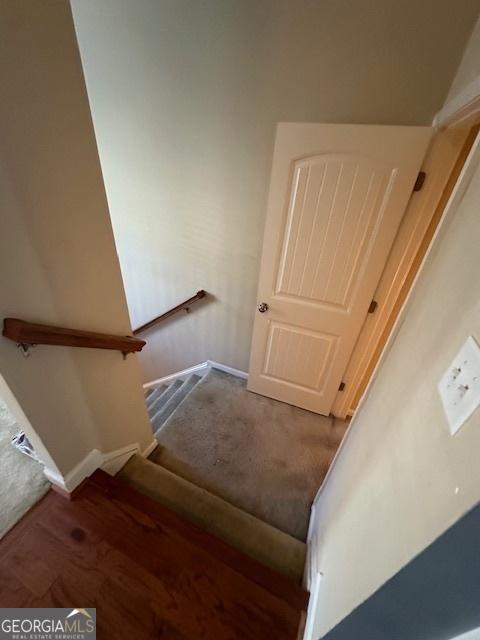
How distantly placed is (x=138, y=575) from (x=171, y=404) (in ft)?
4.49

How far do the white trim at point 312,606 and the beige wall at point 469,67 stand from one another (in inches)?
77.7

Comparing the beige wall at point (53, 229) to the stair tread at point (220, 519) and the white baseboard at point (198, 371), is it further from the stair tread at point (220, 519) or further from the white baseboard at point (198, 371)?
the white baseboard at point (198, 371)

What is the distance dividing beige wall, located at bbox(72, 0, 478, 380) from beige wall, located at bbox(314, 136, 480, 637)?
3.48 feet

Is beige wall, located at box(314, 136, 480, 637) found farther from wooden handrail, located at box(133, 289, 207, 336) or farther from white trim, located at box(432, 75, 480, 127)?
wooden handrail, located at box(133, 289, 207, 336)

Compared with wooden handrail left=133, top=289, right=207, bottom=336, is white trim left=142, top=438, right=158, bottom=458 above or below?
below

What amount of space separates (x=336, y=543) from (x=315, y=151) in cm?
175

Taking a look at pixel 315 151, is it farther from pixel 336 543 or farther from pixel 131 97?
pixel 336 543

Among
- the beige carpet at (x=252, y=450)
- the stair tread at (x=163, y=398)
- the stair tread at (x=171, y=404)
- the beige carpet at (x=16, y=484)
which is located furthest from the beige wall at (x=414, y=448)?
the stair tread at (x=163, y=398)

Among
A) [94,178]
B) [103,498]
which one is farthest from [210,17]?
[103,498]

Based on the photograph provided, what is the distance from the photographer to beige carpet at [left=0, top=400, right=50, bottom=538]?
1145 millimetres

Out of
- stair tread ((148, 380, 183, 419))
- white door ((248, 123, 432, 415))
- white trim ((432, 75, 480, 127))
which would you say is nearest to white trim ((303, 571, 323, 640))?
white door ((248, 123, 432, 415))

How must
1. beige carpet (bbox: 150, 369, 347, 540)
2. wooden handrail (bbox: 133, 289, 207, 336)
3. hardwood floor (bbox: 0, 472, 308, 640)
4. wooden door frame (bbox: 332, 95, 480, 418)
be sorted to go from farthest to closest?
1. wooden handrail (bbox: 133, 289, 207, 336)
2. beige carpet (bbox: 150, 369, 347, 540)
3. wooden door frame (bbox: 332, 95, 480, 418)
4. hardwood floor (bbox: 0, 472, 308, 640)

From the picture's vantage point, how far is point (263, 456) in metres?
1.87

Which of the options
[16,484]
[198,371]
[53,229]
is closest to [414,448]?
[53,229]
